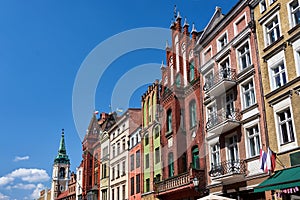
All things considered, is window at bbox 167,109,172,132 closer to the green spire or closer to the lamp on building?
the lamp on building

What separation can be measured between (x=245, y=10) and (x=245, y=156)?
10.1 m

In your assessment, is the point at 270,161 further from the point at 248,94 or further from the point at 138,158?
the point at 138,158

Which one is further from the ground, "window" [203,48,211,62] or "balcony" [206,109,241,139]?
"window" [203,48,211,62]

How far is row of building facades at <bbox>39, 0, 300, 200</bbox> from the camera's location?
68.0ft

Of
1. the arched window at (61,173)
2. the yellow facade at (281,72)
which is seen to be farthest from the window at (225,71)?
the arched window at (61,173)

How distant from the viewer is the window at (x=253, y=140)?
22.7 metres

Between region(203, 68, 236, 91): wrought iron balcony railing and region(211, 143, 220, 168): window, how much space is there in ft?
14.5

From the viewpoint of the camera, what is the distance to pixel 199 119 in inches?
1171

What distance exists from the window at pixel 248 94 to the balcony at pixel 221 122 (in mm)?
902

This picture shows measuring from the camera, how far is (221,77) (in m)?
26.6

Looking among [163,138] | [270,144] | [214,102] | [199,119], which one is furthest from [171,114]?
[270,144]

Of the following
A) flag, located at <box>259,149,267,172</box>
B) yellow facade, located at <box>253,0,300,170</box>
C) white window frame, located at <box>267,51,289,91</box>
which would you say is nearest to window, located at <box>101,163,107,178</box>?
yellow facade, located at <box>253,0,300,170</box>

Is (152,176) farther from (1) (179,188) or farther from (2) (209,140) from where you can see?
(2) (209,140)

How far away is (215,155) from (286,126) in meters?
7.97
